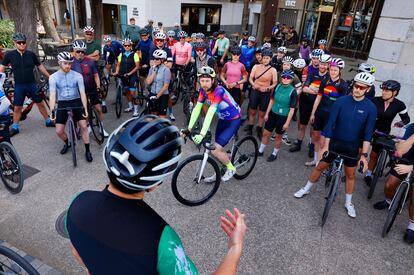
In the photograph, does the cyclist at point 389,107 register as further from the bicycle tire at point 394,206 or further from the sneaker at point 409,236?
the sneaker at point 409,236

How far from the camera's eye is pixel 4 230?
161 inches

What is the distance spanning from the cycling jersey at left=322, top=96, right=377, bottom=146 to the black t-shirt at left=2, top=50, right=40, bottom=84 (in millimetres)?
6312

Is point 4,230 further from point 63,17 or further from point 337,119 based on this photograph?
point 63,17

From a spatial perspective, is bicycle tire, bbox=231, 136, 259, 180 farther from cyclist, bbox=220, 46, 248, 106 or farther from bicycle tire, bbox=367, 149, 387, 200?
cyclist, bbox=220, 46, 248, 106

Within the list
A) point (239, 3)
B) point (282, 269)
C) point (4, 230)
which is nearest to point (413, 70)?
point (282, 269)

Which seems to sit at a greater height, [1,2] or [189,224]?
[1,2]

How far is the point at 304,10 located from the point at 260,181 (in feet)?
72.6

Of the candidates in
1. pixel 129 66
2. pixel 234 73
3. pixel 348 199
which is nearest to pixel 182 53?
pixel 129 66

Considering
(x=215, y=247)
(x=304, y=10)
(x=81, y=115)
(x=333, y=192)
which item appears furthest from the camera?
(x=304, y=10)

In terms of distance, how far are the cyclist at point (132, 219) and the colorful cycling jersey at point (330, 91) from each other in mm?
4809

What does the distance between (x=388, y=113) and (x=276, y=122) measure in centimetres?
202

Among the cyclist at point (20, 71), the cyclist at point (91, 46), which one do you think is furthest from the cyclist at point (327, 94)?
the cyclist at point (91, 46)

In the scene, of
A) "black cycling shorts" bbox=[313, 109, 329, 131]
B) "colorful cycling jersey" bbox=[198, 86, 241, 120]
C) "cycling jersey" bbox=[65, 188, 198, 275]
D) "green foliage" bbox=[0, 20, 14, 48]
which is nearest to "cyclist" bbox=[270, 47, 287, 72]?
"black cycling shorts" bbox=[313, 109, 329, 131]

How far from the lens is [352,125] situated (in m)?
4.31
